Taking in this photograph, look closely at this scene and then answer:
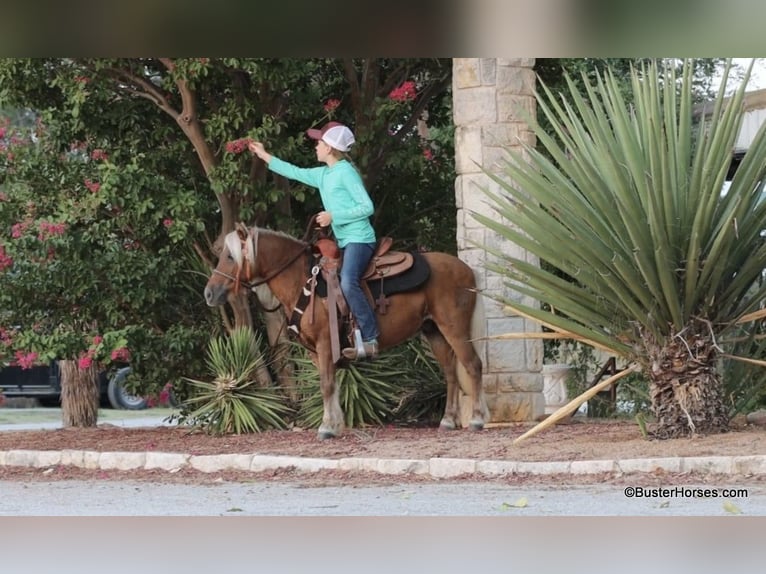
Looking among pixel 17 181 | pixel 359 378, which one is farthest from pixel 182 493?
pixel 17 181

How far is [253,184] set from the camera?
39.2 ft

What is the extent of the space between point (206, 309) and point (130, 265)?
4.23ft

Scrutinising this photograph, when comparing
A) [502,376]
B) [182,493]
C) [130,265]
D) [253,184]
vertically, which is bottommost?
[182,493]

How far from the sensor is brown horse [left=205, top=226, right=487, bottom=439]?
10461 millimetres

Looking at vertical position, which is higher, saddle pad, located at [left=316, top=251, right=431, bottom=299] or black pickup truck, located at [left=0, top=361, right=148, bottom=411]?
saddle pad, located at [left=316, top=251, right=431, bottom=299]

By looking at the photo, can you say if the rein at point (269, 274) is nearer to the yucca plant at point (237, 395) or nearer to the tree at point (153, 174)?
the yucca plant at point (237, 395)

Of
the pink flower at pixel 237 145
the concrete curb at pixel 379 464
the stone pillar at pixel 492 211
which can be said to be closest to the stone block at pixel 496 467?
the concrete curb at pixel 379 464

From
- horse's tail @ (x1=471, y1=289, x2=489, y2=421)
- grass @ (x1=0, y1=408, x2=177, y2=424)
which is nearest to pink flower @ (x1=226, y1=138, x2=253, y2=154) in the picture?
horse's tail @ (x1=471, y1=289, x2=489, y2=421)

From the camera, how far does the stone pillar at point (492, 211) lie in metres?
11.3

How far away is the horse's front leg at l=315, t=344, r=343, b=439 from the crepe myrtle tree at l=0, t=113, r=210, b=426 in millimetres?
1983

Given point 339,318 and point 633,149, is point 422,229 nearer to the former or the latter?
point 339,318

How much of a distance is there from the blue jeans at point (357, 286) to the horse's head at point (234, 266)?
76 centimetres

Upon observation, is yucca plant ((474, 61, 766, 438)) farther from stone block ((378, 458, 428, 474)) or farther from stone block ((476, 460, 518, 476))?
stone block ((378, 458, 428, 474))

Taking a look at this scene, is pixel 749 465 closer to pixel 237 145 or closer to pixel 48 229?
pixel 237 145
